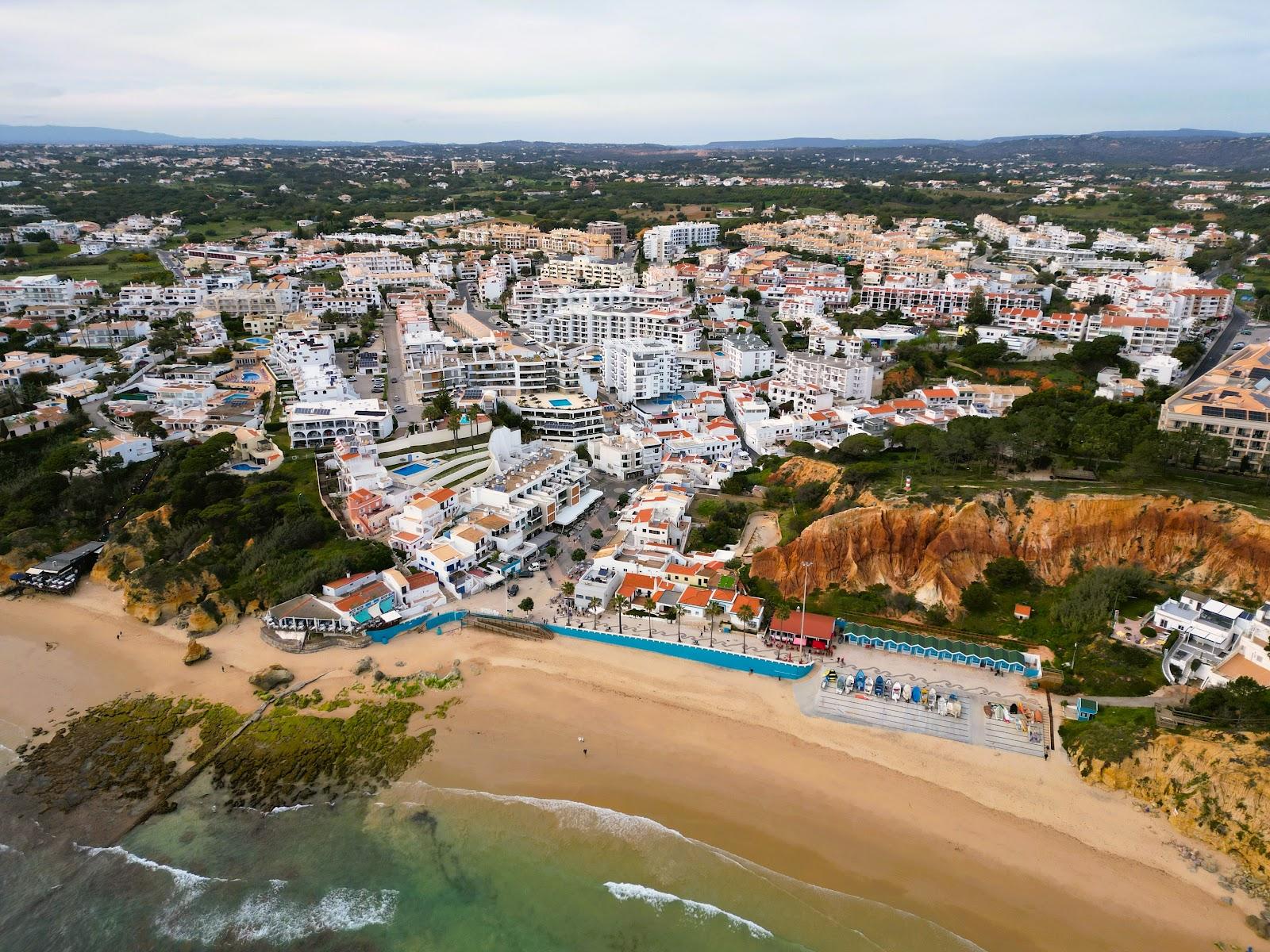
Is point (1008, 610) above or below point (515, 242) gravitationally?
below

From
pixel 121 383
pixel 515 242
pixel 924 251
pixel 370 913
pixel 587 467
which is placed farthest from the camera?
pixel 515 242

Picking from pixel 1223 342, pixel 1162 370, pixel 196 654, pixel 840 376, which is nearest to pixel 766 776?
pixel 196 654

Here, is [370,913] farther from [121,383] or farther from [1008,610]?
[121,383]

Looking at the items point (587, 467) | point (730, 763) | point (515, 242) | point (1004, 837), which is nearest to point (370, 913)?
point (730, 763)

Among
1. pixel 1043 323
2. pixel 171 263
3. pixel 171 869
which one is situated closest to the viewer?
pixel 171 869

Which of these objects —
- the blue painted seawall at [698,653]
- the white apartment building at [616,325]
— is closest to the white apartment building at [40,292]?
the white apartment building at [616,325]

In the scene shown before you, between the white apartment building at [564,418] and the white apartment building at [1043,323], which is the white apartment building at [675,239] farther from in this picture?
the white apartment building at [564,418]

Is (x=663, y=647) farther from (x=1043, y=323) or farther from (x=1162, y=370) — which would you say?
(x=1043, y=323)

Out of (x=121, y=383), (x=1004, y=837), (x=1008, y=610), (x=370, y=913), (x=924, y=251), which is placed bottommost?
(x=370, y=913)
